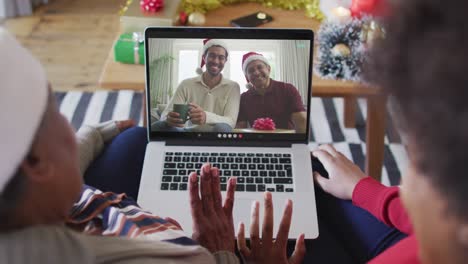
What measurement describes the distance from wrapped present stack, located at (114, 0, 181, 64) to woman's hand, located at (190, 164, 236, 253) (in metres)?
0.55

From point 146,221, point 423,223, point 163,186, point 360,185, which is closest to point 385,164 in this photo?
point 360,185

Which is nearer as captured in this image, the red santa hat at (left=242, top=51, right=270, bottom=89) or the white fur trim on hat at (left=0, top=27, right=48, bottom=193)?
the white fur trim on hat at (left=0, top=27, right=48, bottom=193)

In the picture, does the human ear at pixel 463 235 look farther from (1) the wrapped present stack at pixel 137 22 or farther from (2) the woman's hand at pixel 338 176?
(1) the wrapped present stack at pixel 137 22

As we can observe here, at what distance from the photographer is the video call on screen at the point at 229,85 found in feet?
3.92

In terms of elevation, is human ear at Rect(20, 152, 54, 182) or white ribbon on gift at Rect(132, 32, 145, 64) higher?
human ear at Rect(20, 152, 54, 182)

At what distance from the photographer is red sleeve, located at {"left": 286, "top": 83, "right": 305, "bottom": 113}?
3.95 ft

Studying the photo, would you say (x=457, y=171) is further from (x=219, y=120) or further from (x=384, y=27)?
(x=219, y=120)

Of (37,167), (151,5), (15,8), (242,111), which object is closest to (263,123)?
(242,111)

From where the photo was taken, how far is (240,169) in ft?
3.92

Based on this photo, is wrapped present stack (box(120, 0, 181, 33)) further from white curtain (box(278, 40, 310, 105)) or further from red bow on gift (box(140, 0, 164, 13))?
white curtain (box(278, 40, 310, 105))

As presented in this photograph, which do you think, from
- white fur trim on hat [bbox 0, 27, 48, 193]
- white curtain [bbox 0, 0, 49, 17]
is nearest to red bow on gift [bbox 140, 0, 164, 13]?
white fur trim on hat [bbox 0, 27, 48, 193]

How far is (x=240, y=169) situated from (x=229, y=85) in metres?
0.18

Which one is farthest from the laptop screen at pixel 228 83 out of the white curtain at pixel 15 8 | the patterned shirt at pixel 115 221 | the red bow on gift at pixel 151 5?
the white curtain at pixel 15 8

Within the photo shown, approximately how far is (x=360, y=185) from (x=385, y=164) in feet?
3.26
